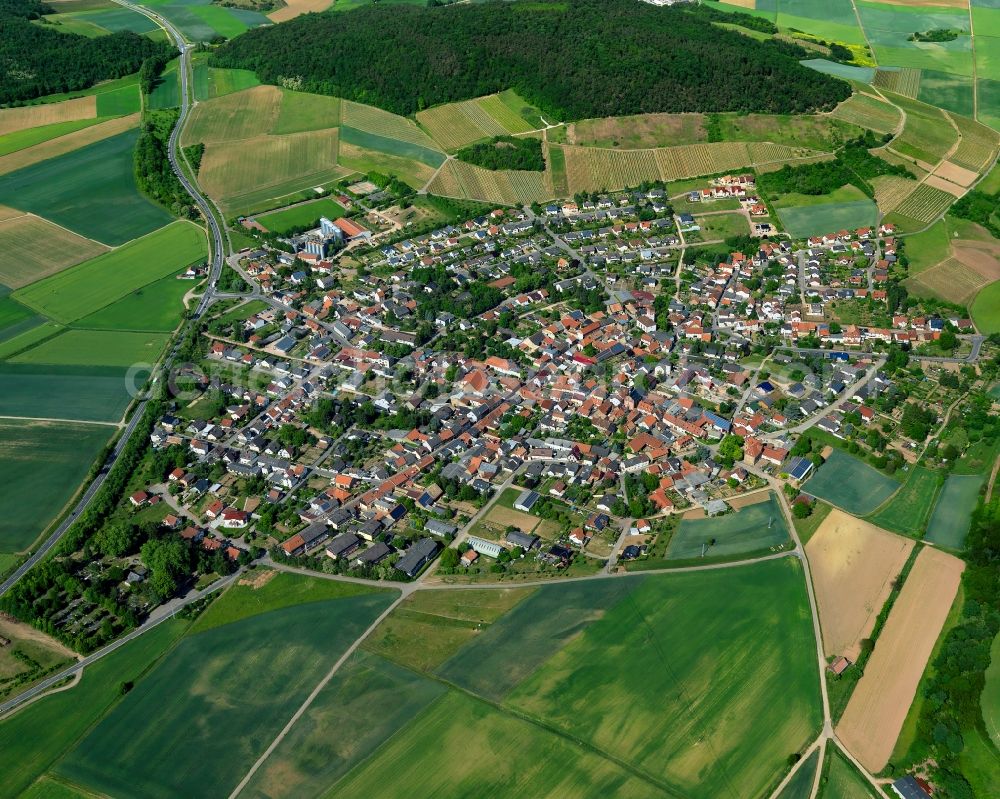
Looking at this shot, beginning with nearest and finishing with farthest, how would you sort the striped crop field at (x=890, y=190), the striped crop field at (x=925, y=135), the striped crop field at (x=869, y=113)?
the striped crop field at (x=890, y=190), the striped crop field at (x=925, y=135), the striped crop field at (x=869, y=113)

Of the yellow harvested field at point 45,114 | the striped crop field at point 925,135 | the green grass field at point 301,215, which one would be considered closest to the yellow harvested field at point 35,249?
the green grass field at point 301,215

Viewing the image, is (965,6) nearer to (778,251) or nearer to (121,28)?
(778,251)

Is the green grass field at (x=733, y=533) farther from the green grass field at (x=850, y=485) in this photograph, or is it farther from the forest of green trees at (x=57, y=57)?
the forest of green trees at (x=57, y=57)

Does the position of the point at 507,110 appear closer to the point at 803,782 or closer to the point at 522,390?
the point at 522,390

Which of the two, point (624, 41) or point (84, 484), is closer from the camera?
point (84, 484)

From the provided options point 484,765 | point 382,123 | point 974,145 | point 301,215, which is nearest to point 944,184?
point 974,145

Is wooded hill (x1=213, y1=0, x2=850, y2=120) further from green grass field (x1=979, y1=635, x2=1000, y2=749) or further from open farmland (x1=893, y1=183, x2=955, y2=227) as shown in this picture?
green grass field (x1=979, y1=635, x2=1000, y2=749)

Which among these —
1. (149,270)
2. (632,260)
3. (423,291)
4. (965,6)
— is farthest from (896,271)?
Answer: (965,6)
